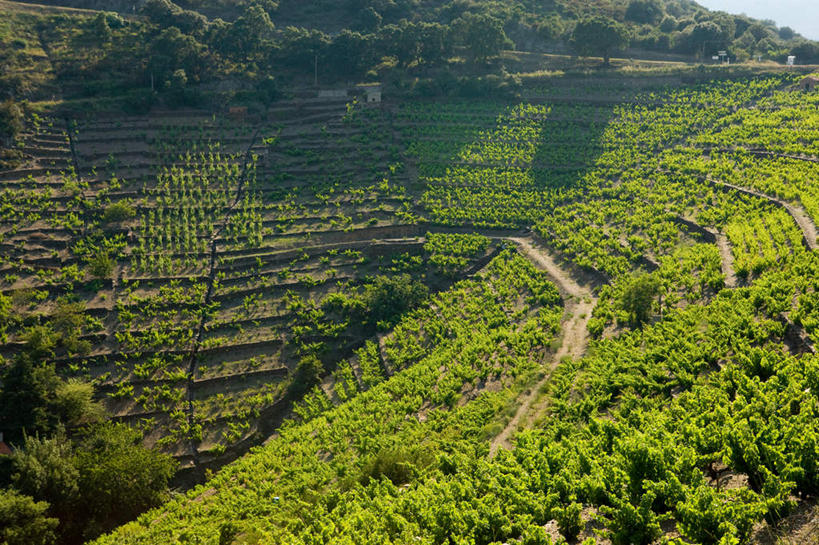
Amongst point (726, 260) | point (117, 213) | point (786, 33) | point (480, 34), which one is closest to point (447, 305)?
point (726, 260)

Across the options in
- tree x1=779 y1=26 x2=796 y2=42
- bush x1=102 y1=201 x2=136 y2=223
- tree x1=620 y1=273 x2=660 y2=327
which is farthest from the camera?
tree x1=779 y1=26 x2=796 y2=42

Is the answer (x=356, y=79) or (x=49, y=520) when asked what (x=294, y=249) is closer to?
Result: (x=49, y=520)

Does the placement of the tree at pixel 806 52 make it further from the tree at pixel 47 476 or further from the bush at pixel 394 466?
the tree at pixel 47 476

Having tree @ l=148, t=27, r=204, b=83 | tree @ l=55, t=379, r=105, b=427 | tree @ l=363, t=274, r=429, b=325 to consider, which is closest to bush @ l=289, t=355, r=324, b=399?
tree @ l=363, t=274, r=429, b=325

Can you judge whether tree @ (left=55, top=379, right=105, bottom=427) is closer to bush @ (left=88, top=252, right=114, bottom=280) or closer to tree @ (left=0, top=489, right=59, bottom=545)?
tree @ (left=0, top=489, right=59, bottom=545)

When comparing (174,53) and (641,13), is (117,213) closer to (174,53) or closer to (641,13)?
(174,53)

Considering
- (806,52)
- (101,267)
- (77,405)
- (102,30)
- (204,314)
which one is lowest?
(77,405)
